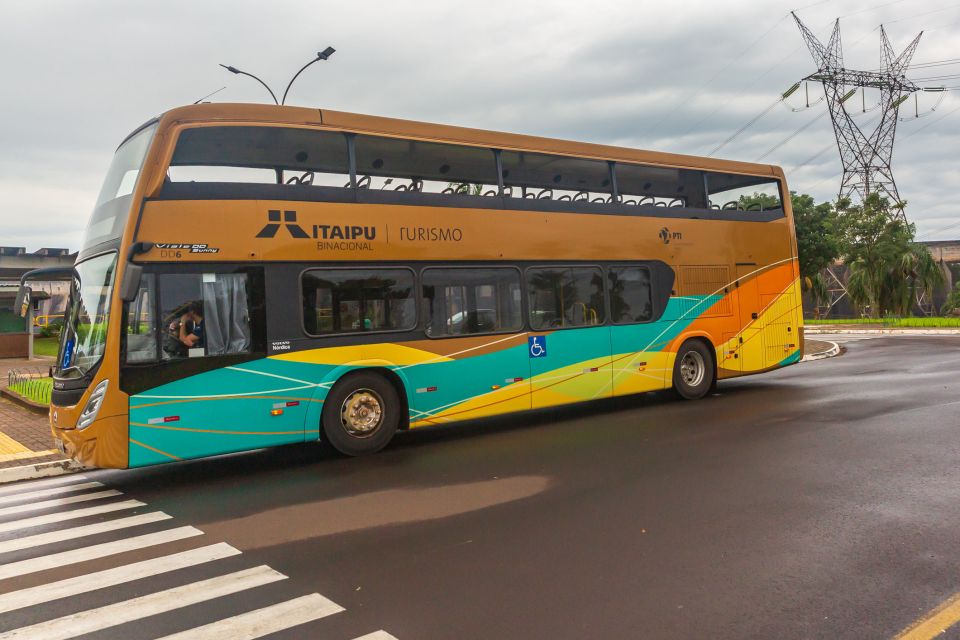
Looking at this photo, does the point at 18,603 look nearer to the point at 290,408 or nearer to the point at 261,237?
the point at 290,408

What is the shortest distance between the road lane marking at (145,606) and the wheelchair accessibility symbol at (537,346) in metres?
6.08

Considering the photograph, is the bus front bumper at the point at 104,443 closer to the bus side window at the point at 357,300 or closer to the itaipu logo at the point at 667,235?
the bus side window at the point at 357,300

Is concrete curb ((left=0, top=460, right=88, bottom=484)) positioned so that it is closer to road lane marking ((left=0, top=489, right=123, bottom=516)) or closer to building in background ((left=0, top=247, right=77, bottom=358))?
road lane marking ((left=0, top=489, right=123, bottom=516))

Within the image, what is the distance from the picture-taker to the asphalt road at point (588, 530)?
13.5ft

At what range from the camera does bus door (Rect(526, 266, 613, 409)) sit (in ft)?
35.1

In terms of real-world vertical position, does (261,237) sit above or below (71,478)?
above

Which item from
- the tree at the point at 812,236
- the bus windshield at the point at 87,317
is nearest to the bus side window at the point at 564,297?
the bus windshield at the point at 87,317

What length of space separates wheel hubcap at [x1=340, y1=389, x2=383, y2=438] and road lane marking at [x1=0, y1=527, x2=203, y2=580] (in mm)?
2895

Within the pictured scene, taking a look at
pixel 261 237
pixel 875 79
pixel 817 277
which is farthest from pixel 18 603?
pixel 875 79

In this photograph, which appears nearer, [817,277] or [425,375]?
[425,375]

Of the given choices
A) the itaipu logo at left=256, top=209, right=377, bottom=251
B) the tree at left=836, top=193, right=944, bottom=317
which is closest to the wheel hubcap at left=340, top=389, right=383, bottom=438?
the itaipu logo at left=256, top=209, right=377, bottom=251

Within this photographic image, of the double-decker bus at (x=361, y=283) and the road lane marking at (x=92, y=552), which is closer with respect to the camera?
the road lane marking at (x=92, y=552)

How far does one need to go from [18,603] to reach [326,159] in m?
5.97

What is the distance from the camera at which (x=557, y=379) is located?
35.7ft
